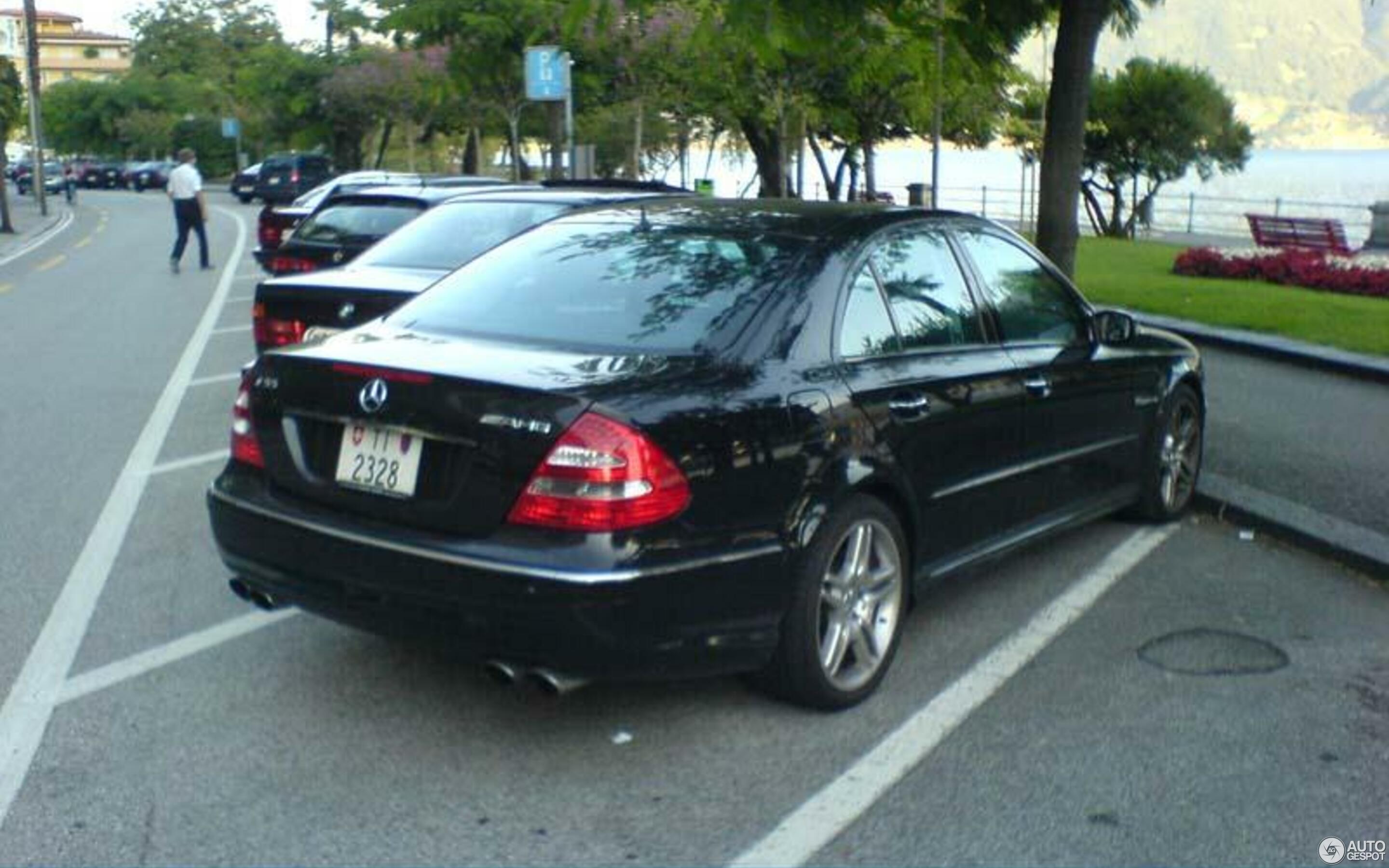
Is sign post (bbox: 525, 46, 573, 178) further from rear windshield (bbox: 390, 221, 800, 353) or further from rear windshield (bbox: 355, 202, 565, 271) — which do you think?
rear windshield (bbox: 390, 221, 800, 353)

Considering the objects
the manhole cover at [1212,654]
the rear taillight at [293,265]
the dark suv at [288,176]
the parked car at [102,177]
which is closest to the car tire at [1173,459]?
the manhole cover at [1212,654]

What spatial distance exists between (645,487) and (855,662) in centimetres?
118

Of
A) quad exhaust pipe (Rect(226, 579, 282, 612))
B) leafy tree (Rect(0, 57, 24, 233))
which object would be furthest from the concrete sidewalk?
quad exhaust pipe (Rect(226, 579, 282, 612))

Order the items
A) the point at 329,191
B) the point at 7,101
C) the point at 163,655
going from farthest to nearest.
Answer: the point at 7,101
the point at 329,191
the point at 163,655

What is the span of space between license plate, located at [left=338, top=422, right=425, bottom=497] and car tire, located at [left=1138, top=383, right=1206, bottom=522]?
392 cm

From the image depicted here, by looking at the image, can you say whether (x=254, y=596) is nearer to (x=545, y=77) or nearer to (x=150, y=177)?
(x=545, y=77)

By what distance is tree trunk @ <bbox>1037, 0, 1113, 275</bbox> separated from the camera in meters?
10.5

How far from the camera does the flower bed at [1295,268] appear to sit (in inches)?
709

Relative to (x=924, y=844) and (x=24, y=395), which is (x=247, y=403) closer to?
(x=924, y=844)

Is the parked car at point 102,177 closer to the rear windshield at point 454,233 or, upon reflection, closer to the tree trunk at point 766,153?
the tree trunk at point 766,153

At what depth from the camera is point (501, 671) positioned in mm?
4605

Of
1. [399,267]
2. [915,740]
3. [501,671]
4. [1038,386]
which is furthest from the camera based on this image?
[399,267]

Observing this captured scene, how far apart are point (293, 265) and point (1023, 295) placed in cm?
721

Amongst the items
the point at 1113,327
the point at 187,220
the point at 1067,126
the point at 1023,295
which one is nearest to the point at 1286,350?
the point at 1067,126
